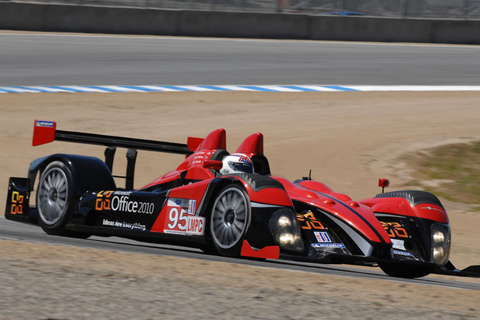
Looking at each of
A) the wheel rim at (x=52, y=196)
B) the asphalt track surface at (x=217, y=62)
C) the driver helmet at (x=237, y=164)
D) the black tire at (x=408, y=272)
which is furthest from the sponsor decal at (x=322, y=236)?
the asphalt track surface at (x=217, y=62)

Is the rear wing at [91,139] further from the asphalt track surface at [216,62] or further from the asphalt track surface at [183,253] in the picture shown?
the asphalt track surface at [216,62]

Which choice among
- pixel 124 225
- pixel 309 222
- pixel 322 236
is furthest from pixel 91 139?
pixel 322 236

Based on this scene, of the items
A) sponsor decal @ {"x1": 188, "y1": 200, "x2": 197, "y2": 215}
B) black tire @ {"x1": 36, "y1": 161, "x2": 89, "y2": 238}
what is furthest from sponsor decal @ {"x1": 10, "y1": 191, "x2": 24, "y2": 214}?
sponsor decal @ {"x1": 188, "y1": 200, "x2": 197, "y2": 215}

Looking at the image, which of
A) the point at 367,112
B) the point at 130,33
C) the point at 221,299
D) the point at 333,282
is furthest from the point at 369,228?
the point at 130,33

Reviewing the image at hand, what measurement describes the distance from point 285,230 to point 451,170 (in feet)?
29.3

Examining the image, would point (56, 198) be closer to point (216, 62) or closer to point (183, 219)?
point (183, 219)

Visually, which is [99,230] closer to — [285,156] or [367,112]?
[285,156]

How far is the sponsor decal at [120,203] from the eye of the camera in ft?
25.1

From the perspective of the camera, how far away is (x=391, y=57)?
2753cm

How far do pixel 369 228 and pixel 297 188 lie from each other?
0.86 meters

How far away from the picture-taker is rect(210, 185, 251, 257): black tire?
6832mm

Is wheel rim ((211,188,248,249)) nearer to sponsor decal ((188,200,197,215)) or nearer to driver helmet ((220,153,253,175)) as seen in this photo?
sponsor decal ((188,200,197,215))

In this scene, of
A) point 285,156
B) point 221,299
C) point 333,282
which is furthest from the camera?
point 285,156

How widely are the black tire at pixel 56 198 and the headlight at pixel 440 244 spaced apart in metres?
3.48
